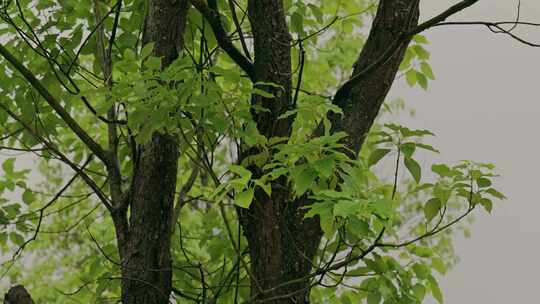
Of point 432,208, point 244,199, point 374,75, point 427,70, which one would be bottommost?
point 244,199

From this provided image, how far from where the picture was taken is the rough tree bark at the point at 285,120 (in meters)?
2.30

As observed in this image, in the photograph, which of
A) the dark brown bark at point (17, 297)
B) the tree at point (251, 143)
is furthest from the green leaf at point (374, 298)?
the dark brown bark at point (17, 297)

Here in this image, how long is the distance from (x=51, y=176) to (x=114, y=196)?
17.8 feet

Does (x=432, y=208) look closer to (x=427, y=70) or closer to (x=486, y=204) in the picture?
(x=486, y=204)

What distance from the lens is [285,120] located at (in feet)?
7.70

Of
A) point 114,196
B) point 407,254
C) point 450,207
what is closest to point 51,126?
point 114,196

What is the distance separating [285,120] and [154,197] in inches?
23.2

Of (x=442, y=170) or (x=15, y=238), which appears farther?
(x=15, y=238)

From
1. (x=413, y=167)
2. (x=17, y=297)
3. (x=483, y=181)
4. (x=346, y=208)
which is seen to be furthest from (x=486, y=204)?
(x=17, y=297)

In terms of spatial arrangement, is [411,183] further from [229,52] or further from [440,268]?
[229,52]

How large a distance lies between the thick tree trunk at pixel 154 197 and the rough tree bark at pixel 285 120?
34 cm

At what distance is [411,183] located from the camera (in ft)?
23.6

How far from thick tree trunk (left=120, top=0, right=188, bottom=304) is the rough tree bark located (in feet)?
1.10

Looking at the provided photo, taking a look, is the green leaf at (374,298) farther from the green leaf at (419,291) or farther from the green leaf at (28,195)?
the green leaf at (28,195)
